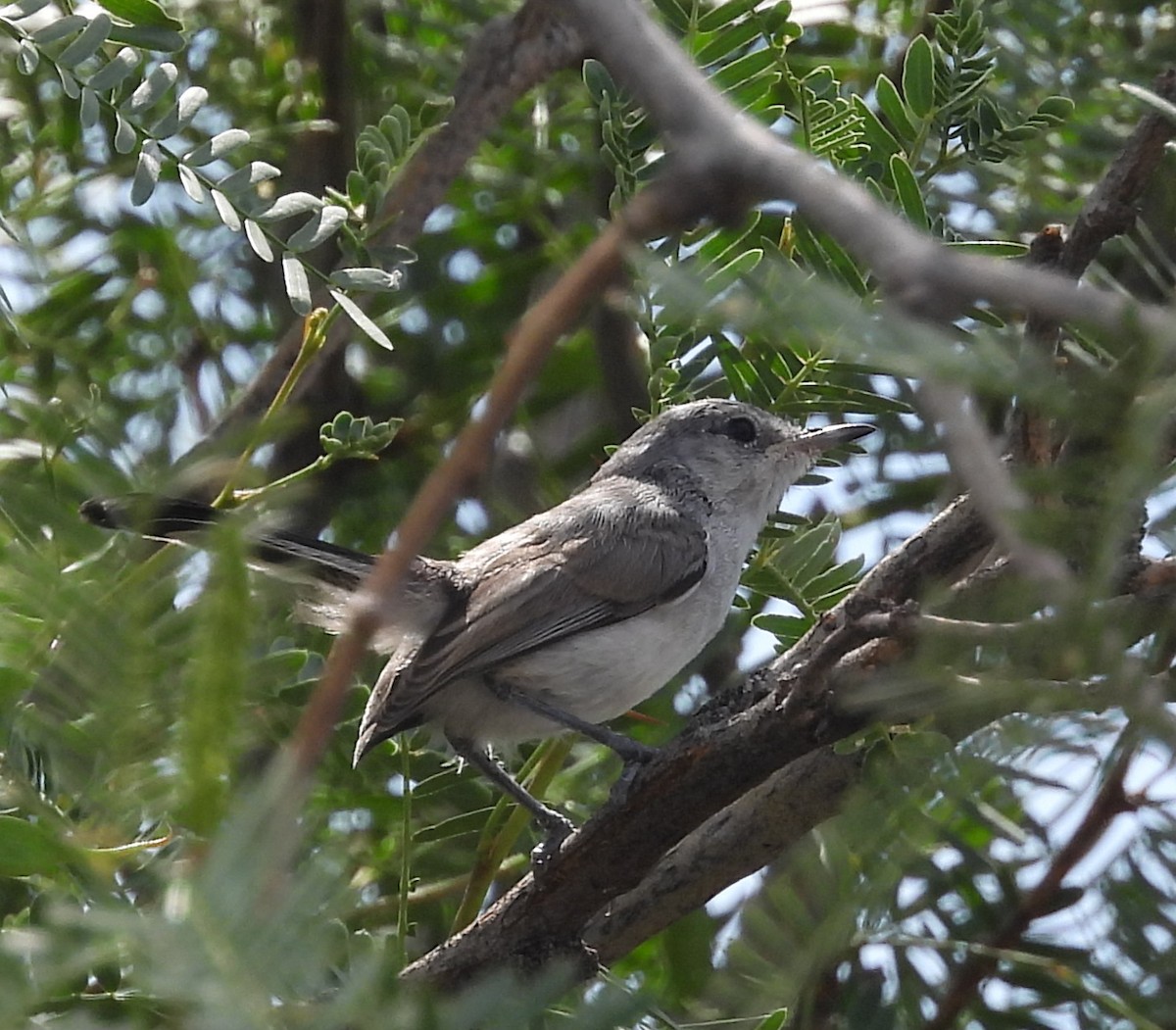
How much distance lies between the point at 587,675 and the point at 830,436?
2.24 ft

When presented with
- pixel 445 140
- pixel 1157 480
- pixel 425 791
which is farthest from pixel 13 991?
pixel 445 140

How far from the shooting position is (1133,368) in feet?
2.84

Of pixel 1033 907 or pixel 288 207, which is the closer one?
pixel 288 207

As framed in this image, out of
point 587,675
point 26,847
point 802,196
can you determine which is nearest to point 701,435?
point 587,675

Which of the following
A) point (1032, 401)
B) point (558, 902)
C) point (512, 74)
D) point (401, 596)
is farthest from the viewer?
point (512, 74)

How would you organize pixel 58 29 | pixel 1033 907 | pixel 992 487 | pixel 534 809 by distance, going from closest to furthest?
pixel 992 487, pixel 58 29, pixel 534 809, pixel 1033 907

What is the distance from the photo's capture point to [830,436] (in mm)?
3254

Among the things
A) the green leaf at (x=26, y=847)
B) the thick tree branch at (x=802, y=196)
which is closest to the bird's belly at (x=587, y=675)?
the green leaf at (x=26, y=847)

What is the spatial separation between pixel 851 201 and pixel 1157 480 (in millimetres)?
230

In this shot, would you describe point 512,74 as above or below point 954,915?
above

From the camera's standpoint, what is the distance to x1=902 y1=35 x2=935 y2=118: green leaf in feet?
7.45

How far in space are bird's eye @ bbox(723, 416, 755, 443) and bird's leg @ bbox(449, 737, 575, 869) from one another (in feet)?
3.31

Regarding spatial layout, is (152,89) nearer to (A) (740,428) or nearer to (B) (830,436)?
(B) (830,436)

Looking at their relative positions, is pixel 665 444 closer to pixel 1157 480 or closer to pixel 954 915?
pixel 954 915
